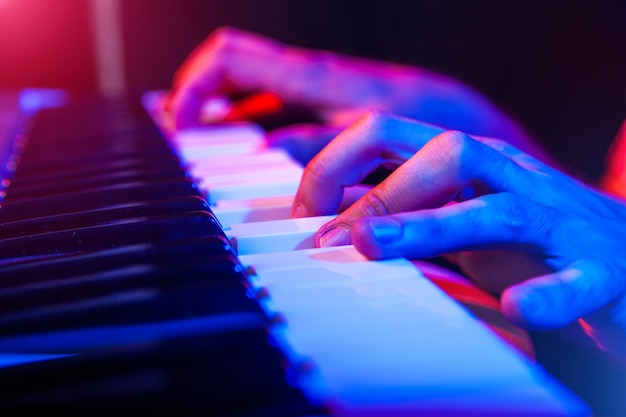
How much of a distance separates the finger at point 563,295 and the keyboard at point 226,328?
2.7 inches

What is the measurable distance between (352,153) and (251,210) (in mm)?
144

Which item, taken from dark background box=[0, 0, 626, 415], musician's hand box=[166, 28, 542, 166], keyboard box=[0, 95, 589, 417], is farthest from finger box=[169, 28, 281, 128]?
dark background box=[0, 0, 626, 415]

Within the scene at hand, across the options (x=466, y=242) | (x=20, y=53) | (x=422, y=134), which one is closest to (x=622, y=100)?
(x=422, y=134)

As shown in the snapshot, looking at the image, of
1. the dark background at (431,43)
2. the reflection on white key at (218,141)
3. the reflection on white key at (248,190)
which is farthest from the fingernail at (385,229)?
the dark background at (431,43)

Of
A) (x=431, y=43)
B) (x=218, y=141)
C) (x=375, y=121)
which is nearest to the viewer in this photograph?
(x=375, y=121)

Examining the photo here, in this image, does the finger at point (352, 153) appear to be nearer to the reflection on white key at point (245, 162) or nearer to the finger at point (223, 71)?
the reflection on white key at point (245, 162)

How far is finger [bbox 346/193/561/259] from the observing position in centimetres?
56

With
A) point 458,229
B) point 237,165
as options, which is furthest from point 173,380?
point 237,165

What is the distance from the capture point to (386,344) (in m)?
0.43

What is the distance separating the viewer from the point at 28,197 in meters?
0.82

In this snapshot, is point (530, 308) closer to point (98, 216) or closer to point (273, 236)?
point (273, 236)

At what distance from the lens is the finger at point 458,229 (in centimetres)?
56

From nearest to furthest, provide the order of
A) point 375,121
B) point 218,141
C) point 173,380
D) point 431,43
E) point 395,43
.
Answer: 1. point 173,380
2. point 375,121
3. point 218,141
4. point 431,43
5. point 395,43

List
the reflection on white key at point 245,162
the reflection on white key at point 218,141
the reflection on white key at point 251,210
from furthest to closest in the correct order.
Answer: the reflection on white key at point 218,141 < the reflection on white key at point 245,162 < the reflection on white key at point 251,210
